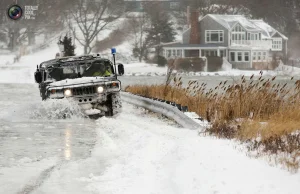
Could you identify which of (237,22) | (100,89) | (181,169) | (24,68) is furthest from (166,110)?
(237,22)

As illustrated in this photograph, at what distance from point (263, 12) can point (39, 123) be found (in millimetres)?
107443

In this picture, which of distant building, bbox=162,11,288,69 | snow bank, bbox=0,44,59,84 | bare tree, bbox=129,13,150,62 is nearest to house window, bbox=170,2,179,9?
bare tree, bbox=129,13,150,62

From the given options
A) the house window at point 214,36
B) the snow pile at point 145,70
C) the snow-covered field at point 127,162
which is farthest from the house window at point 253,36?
the snow-covered field at point 127,162

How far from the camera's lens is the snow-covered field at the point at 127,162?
28.0 feet

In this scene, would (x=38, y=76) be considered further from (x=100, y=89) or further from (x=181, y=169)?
(x=181, y=169)

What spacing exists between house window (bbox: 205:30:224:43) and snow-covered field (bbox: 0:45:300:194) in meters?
69.9

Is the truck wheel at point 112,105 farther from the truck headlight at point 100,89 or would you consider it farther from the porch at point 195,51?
the porch at point 195,51

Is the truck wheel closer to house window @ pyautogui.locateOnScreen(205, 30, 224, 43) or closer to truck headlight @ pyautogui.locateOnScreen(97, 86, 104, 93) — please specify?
truck headlight @ pyautogui.locateOnScreen(97, 86, 104, 93)

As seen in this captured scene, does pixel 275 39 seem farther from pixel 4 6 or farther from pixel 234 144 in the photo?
pixel 234 144

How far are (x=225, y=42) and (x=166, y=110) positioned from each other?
68.1 meters

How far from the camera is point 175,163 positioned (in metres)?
10.4

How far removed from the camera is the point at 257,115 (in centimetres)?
1579

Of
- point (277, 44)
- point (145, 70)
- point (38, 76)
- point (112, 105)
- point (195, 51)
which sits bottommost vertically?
point (145, 70)

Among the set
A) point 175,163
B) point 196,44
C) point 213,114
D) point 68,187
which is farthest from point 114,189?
point 196,44
